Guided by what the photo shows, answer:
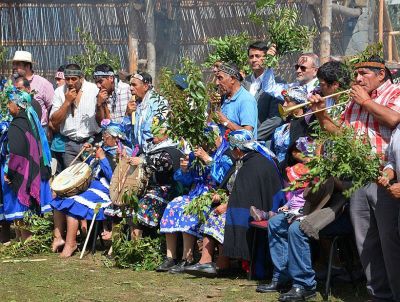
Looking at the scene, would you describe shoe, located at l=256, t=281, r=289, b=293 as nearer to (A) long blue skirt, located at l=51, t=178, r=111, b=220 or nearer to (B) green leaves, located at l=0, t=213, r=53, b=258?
(A) long blue skirt, located at l=51, t=178, r=111, b=220

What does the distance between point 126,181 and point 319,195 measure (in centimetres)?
278

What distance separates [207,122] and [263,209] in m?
1.08

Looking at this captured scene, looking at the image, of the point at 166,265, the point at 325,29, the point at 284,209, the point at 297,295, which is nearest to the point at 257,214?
the point at 284,209

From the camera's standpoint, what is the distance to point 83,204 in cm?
1120

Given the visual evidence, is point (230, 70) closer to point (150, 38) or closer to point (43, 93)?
point (43, 93)

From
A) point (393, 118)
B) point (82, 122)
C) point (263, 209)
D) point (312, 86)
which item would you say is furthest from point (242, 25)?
point (393, 118)

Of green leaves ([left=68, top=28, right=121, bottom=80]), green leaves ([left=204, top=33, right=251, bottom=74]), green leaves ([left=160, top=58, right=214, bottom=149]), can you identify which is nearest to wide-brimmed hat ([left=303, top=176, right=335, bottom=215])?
green leaves ([left=160, top=58, right=214, bottom=149])

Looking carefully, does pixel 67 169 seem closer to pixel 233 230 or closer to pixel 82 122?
pixel 82 122

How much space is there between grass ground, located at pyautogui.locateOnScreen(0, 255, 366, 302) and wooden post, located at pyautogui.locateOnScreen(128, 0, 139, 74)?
5.11 meters

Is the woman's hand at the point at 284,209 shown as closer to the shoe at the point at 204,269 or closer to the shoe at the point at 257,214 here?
the shoe at the point at 257,214

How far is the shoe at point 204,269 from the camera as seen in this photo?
967 cm

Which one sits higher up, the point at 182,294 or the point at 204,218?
the point at 204,218

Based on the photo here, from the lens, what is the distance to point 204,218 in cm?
966

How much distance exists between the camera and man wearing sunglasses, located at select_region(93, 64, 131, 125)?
12008mm
